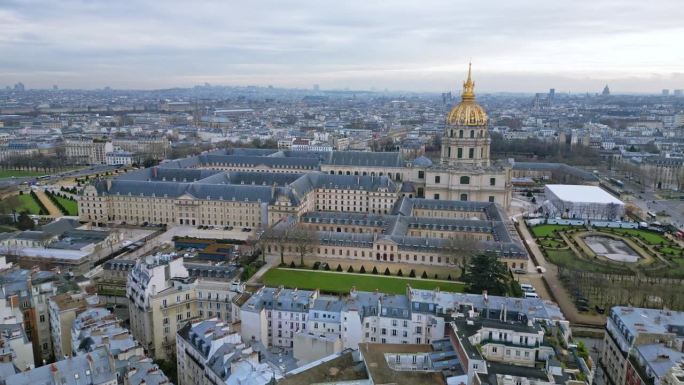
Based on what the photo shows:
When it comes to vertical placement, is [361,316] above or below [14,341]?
below

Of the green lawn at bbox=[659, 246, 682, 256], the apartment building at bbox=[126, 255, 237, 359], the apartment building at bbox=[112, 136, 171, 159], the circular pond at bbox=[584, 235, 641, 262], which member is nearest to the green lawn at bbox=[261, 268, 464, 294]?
the apartment building at bbox=[126, 255, 237, 359]

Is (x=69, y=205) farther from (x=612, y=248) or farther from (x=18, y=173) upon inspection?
(x=612, y=248)

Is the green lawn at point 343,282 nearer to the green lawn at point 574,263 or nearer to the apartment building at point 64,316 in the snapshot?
the green lawn at point 574,263

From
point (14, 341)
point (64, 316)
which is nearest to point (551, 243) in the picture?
point (64, 316)

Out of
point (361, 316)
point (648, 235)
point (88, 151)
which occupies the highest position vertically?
point (361, 316)

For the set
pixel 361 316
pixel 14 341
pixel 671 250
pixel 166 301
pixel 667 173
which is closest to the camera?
pixel 14 341

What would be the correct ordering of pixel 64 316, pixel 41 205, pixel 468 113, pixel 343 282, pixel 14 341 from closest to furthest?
pixel 14 341, pixel 64 316, pixel 343 282, pixel 41 205, pixel 468 113

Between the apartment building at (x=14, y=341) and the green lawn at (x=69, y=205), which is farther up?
the apartment building at (x=14, y=341)

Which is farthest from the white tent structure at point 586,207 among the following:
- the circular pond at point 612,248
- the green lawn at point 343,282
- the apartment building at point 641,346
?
the apartment building at point 641,346
